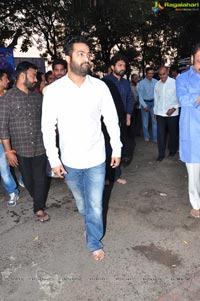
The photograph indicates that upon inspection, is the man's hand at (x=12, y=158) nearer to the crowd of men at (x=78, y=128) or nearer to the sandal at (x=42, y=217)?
the crowd of men at (x=78, y=128)

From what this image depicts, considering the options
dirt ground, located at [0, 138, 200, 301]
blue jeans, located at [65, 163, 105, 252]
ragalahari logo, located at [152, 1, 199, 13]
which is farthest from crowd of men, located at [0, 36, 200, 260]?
ragalahari logo, located at [152, 1, 199, 13]

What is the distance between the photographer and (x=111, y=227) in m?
3.43

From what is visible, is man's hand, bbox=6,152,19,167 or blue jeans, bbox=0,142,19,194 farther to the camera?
blue jeans, bbox=0,142,19,194

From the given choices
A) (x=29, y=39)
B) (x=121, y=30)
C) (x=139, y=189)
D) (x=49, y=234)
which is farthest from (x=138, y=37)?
(x=49, y=234)

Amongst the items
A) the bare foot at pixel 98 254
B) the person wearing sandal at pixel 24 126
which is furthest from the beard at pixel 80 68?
the bare foot at pixel 98 254

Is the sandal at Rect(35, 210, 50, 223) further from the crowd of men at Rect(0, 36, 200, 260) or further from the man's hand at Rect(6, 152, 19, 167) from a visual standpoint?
the man's hand at Rect(6, 152, 19, 167)

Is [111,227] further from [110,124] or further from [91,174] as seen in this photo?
[110,124]

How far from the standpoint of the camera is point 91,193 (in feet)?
8.86

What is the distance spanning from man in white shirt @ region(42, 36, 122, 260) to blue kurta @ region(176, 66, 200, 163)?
3.28 ft

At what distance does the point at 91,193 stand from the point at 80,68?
1.10m

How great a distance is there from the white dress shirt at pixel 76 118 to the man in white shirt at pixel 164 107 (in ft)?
11.0

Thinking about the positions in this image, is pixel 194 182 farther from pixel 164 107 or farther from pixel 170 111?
pixel 164 107

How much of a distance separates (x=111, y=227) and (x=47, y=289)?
3.75ft

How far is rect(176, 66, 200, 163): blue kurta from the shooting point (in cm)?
319
